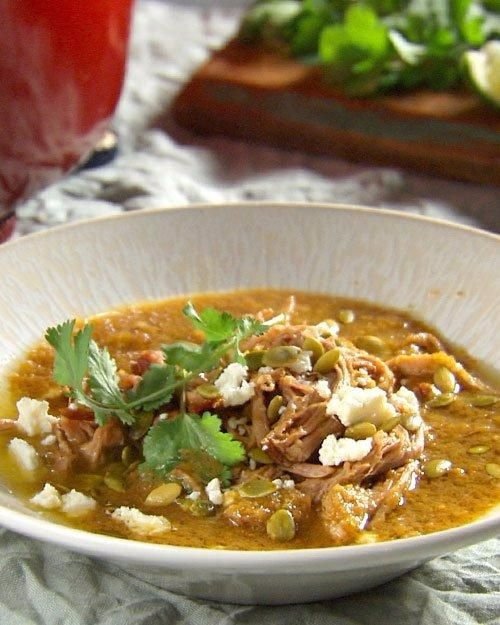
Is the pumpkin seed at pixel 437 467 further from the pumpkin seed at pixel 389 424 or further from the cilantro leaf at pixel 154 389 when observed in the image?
the cilantro leaf at pixel 154 389

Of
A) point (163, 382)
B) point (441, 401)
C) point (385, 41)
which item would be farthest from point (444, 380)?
point (385, 41)

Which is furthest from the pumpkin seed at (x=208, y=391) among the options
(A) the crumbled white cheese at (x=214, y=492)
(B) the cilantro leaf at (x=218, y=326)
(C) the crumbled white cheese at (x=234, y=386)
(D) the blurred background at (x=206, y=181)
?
(D) the blurred background at (x=206, y=181)

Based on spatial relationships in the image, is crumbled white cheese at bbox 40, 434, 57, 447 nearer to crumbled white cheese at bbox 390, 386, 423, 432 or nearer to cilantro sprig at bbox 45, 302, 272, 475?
cilantro sprig at bbox 45, 302, 272, 475

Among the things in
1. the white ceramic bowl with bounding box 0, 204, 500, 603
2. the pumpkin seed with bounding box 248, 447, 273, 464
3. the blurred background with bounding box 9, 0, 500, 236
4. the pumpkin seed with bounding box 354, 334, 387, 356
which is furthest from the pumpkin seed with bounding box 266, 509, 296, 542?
the blurred background with bounding box 9, 0, 500, 236

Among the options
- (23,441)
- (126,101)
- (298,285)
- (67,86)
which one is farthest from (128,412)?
(126,101)

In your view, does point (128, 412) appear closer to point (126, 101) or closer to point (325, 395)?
point (325, 395)

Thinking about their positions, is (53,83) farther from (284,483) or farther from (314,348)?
(284,483)
